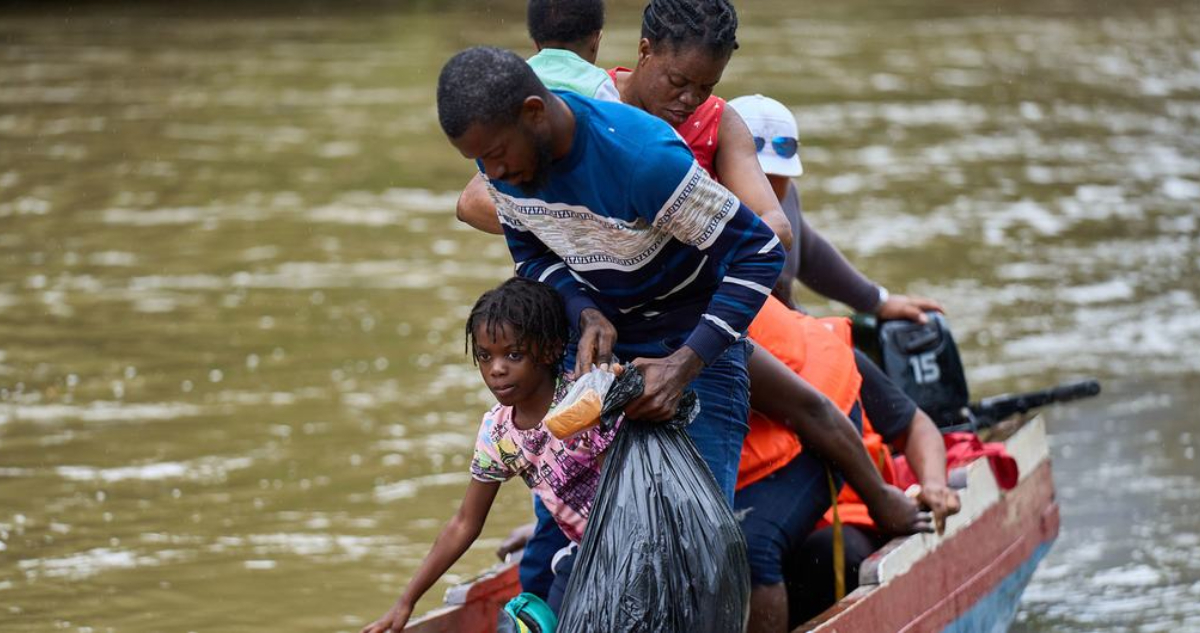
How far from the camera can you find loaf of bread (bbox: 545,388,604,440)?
12.8ft

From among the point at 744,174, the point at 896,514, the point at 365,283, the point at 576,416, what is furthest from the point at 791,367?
the point at 365,283

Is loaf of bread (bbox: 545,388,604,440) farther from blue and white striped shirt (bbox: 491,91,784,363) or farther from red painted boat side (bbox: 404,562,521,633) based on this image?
red painted boat side (bbox: 404,562,521,633)

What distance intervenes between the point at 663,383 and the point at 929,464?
2.13 m

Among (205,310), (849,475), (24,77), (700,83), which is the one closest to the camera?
(700,83)

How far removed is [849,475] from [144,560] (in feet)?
11.7

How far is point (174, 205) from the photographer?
14094mm

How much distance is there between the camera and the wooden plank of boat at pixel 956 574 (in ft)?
16.9

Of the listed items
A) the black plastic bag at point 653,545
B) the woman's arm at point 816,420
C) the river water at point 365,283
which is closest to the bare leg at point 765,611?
the woman's arm at point 816,420

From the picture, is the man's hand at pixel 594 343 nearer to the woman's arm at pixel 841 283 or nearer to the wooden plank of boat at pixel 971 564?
the wooden plank of boat at pixel 971 564

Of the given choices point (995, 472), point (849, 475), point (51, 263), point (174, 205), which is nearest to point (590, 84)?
point (849, 475)

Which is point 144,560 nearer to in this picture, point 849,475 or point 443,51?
point 849,475

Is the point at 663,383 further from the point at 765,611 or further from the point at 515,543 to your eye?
the point at 515,543

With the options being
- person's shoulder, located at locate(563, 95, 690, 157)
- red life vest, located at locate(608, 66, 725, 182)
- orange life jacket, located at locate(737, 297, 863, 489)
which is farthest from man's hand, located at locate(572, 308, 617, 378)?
orange life jacket, located at locate(737, 297, 863, 489)

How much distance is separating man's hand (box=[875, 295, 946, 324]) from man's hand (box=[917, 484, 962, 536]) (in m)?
1.15
